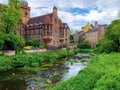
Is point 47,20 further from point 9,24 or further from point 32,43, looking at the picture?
point 9,24

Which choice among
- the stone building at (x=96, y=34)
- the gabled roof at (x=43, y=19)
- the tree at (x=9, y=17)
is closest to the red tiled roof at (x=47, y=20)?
the gabled roof at (x=43, y=19)

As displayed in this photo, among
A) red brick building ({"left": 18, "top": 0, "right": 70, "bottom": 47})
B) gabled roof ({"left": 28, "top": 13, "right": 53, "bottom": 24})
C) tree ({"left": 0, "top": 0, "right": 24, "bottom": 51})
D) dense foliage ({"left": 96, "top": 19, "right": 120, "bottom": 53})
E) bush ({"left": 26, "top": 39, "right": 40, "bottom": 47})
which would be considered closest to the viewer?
tree ({"left": 0, "top": 0, "right": 24, "bottom": 51})

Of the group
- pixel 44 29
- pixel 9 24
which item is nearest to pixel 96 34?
pixel 44 29

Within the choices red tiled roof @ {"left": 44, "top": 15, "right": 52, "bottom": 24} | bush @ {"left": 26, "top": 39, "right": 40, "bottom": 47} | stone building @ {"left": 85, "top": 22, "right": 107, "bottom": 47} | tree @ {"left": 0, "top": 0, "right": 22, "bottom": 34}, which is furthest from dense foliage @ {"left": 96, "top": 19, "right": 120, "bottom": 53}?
stone building @ {"left": 85, "top": 22, "right": 107, "bottom": 47}

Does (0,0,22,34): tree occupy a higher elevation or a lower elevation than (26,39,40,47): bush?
higher

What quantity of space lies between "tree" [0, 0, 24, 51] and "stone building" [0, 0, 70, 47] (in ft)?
80.3

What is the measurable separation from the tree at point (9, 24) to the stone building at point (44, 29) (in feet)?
80.3

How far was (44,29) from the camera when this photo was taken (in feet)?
247

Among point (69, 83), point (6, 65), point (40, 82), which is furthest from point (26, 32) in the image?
point (69, 83)

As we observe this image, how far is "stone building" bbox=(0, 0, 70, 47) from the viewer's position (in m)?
75.3

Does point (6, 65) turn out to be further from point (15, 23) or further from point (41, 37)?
point (41, 37)

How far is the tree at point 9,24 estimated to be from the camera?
46094 millimetres

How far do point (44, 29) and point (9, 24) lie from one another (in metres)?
28.7

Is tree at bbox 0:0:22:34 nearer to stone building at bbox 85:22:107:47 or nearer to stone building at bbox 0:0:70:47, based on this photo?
stone building at bbox 0:0:70:47
